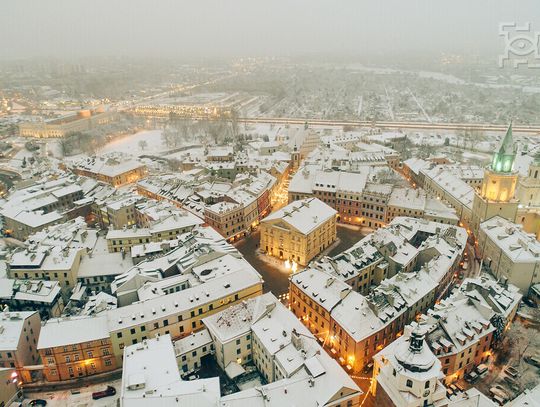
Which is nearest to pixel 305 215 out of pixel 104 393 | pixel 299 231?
pixel 299 231

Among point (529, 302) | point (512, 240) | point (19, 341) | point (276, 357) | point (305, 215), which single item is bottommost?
point (529, 302)

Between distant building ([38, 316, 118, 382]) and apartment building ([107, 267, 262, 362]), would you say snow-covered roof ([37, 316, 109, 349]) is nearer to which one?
distant building ([38, 316, 118, 382])

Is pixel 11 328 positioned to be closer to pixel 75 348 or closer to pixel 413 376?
pixel 75 348

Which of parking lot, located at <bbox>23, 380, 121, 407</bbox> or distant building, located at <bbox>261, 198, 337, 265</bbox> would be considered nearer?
parking lot, located at <bbox>23, 380, 121, 407</bbox>

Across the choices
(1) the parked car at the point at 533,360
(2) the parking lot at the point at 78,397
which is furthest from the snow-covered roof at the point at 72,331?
(1) the parked car at the point at 533,360

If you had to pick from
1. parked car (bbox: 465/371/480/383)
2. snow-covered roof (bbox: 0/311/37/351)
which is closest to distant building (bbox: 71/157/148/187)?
snow-covered roof (bbox: 0/311/37/351)

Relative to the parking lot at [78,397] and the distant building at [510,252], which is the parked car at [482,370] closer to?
the distant building at [510,252]

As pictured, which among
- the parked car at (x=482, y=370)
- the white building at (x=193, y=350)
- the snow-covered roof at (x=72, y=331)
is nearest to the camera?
the snow-covered roof at (x=72, y=331)
